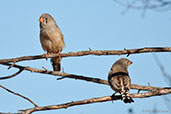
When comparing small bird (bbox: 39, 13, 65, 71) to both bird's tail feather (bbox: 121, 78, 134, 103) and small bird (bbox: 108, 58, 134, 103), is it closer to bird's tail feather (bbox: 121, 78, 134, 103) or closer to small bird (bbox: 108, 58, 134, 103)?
small bird (bbox: 108, 58, 134, 103)

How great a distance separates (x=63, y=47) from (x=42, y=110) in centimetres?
316

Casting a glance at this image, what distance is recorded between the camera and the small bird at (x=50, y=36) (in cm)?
685

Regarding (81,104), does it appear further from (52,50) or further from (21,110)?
(52,50)

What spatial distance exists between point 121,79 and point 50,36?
8.62 ft

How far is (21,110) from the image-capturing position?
13.5ft

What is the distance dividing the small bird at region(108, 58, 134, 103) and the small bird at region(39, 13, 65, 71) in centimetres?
179

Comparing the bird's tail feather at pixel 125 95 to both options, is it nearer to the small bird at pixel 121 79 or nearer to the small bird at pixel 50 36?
the small bird at pixel 121 79

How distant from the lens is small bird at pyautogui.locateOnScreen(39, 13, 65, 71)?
22.5 feet

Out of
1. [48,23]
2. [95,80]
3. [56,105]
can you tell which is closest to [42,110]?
[56,105]

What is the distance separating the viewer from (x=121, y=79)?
4.83 metres

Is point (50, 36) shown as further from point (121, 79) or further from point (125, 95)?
point (125, 95)

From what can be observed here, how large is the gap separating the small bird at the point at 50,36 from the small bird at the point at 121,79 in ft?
5.87

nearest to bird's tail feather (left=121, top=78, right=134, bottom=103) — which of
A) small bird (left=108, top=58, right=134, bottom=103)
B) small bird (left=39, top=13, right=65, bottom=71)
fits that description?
small bird (left=108, top=58, right=134, bottom=103)

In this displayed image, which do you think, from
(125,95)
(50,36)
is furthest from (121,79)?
(50,36)
